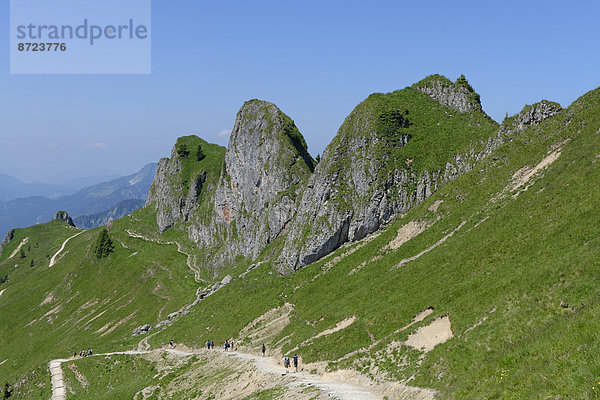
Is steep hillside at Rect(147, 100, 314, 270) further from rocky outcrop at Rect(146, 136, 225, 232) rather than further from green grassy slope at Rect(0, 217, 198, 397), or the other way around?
green grassy slope at Rect(0, 217, 198, 397)

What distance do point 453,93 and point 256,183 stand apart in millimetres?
67612

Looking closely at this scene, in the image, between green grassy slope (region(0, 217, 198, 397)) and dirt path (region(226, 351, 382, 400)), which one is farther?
green grassy slope (region(0, 217, 198, 397))

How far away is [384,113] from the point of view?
278 ft

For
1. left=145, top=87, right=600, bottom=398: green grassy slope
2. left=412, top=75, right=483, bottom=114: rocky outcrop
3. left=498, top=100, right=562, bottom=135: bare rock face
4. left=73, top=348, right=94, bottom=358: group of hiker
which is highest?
left=412, top=75, right=483, bottom=114: rocky outcrop

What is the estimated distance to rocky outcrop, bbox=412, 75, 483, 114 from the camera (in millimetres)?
89812

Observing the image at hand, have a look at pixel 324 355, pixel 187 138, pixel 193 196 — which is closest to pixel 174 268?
pixel 193 196

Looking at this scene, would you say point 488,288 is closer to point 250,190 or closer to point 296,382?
point 296,382

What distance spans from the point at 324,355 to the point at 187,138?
571ft

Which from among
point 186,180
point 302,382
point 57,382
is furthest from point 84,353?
point 186,180

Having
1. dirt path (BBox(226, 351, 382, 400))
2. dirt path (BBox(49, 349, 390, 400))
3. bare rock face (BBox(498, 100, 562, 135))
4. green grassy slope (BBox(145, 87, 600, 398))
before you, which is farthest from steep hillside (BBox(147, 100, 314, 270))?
dirt path (BBox(226, 351, 382, 400))

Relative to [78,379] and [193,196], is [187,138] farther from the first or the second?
[78,379]

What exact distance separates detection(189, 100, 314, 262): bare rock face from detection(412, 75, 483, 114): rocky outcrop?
137 ft

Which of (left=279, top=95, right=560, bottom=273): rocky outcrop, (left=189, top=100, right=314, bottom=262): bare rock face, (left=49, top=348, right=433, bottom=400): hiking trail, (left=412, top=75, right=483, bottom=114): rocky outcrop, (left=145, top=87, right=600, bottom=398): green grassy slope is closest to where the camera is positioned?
(left=145, top=87, right=600, bottom=398): green grassy slope

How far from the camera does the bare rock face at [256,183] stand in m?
110
